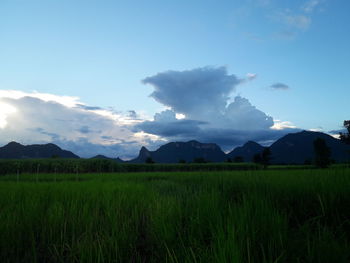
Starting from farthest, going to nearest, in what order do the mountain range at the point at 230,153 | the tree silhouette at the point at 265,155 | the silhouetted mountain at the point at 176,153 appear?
1. the silhouetted mountain at the point at 176,153
2. the mountain range at the point at 230,153
3. the tree silhouette at the point at 265,155

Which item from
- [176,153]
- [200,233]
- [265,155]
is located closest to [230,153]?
[176,153]

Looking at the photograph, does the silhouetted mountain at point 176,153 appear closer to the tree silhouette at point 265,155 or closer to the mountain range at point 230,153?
the mountain range at point 230,153

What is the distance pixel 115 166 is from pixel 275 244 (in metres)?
31.4

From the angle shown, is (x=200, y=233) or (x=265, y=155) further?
(x=265, y=155)

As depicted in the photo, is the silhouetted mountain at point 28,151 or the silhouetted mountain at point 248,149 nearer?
the silhouetted mountain at point 28,151

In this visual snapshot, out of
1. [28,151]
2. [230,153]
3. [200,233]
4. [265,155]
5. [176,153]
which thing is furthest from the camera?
[176,153]

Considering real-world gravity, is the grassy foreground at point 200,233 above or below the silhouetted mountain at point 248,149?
below

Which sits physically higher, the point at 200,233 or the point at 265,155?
the point at 265,155

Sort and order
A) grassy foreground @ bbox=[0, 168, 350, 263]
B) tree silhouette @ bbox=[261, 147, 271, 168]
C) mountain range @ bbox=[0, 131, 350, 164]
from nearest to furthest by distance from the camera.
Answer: grassy foreground @ bbox=[0, 168, 350, 263]
tree silhouette @ bbox=[261, 147, 271, 168]
mountain range @ bbox=[0, 131, 350, 164]

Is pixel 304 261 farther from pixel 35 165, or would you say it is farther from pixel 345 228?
pixel 35 165

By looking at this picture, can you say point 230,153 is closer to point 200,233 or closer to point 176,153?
point 176,153

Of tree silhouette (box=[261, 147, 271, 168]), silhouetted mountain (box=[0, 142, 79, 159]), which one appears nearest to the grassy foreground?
tree silhouette (box=[261, 147, 271, 168])

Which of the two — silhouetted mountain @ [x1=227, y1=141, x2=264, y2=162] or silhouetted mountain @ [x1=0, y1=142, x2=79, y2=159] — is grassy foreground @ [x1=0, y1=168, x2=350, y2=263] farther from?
silhouetted mountain @ [x1=227, y1=141, x2=264, y2=162]

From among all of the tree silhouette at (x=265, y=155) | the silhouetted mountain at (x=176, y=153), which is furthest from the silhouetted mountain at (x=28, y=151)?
the tree silhouette at (x=265, y=155)
